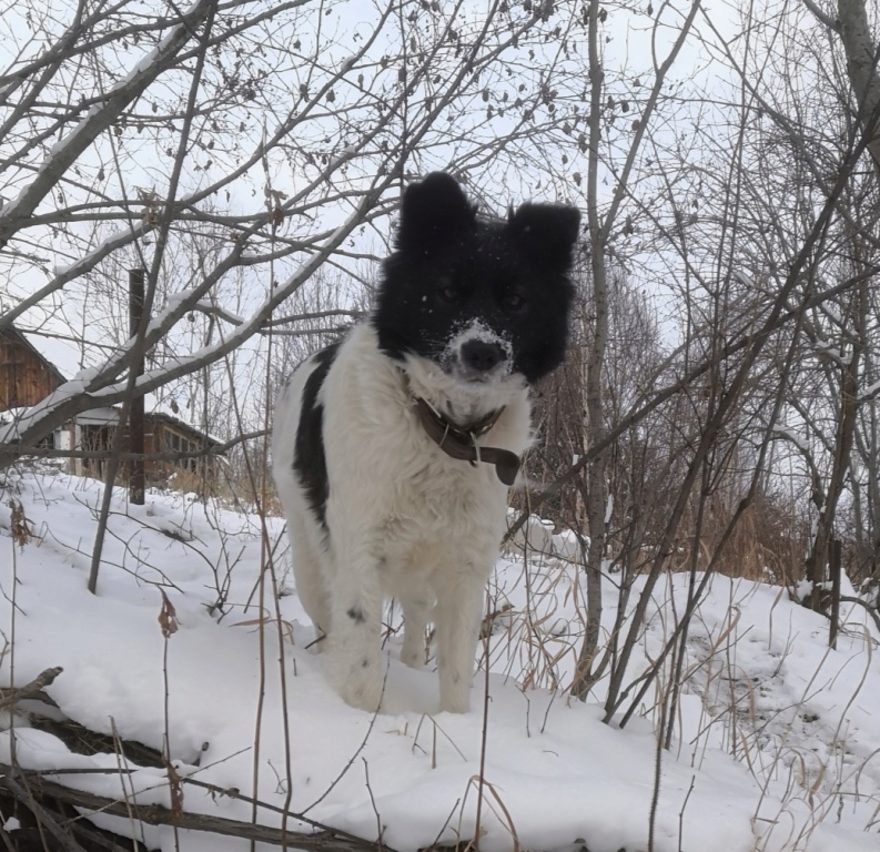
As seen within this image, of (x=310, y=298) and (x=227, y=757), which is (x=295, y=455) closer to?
(x=227, y=757)

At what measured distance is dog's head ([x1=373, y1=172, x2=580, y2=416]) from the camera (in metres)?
2.77

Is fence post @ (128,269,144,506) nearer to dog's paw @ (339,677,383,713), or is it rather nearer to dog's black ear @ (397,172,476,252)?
dog's black ear @ (397,172,476,252)

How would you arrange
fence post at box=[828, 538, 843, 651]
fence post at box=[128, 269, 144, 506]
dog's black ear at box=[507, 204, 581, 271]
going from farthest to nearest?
fence post at box=[128, 269, 144, 506], fence post at box=[828, 538, 843, 651], dog's black ear at box=[507, 204, 581, 271]

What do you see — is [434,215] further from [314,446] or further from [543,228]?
[314,446]

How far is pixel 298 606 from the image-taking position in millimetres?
5145

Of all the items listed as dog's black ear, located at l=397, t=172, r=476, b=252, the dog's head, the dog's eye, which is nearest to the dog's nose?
the dog's head

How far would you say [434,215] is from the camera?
2945mm

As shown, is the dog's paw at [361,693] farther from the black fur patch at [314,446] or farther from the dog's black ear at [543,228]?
the dog's black ear at [543,228]

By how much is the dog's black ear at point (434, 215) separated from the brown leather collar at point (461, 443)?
0.60 m

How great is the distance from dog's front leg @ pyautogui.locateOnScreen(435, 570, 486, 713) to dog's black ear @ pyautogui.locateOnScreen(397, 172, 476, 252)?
1223mm

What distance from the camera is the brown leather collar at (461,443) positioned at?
271 cm

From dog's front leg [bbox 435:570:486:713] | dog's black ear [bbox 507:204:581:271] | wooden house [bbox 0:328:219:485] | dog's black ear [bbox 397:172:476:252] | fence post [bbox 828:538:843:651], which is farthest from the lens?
fence post [bbox 828:538:843:651]

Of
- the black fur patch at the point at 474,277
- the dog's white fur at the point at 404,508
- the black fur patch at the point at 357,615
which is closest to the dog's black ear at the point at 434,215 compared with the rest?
the black fur patch at the point at 474,277

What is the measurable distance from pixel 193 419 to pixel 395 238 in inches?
216
